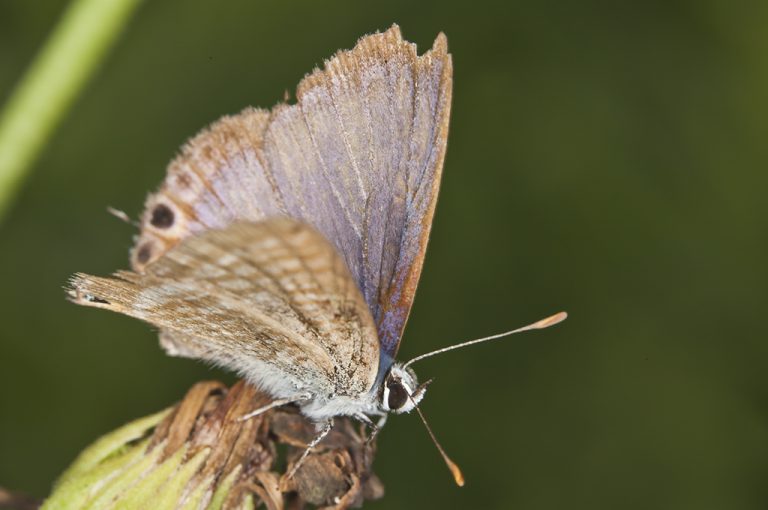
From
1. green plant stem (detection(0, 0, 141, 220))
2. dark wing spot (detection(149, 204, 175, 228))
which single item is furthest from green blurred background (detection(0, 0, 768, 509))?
green plant stem (detection(0, 0, 141, 220))

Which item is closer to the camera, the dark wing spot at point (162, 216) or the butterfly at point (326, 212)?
the butterfly at point (326, 212)

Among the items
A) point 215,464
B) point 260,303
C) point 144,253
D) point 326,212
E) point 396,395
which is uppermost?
point 144,253

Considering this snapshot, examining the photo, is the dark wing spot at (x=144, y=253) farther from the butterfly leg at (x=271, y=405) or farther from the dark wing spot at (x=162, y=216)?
the butterfly leg at (x=271, y=405)

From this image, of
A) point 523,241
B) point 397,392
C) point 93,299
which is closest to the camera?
point 93,299

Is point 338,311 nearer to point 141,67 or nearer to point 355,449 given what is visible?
point 355,449

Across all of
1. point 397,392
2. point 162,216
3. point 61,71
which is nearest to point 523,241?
point 397,392

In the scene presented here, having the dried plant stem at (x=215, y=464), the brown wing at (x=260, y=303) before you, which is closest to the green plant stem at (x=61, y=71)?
the brown wing at (x=260, y=303)

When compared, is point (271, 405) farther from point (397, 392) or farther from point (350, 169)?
point (350, 169)
